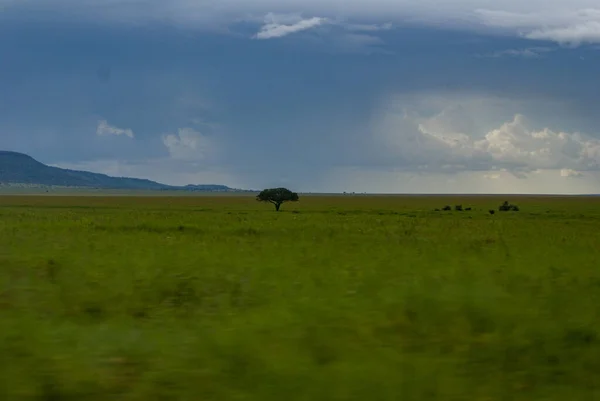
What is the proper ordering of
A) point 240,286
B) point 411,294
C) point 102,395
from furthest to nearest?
point 240,286 < point 411,294 < point 102,395

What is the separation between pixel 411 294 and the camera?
13969 millimetres

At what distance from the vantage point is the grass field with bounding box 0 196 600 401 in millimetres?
8391

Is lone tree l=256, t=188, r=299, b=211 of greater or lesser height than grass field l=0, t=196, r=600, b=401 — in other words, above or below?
above

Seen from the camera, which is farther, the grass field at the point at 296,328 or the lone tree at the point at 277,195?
the lone tree at the point at 277,195

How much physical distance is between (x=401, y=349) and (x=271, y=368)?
7.67 feet

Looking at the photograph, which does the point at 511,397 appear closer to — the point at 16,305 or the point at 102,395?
the point at 102,395

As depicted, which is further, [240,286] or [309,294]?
[240,286]

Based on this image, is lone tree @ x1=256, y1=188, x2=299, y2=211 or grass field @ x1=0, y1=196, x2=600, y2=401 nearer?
grass field @ x1=0, y1=196, x2=600, y2=401

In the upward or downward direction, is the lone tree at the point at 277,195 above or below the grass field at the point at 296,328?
above

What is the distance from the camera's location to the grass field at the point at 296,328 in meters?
8.39

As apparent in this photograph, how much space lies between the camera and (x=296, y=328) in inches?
431

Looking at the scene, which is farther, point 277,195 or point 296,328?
point 277,195

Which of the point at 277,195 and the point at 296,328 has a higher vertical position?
the point at 277,195

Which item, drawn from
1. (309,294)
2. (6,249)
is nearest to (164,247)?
(6,249)
